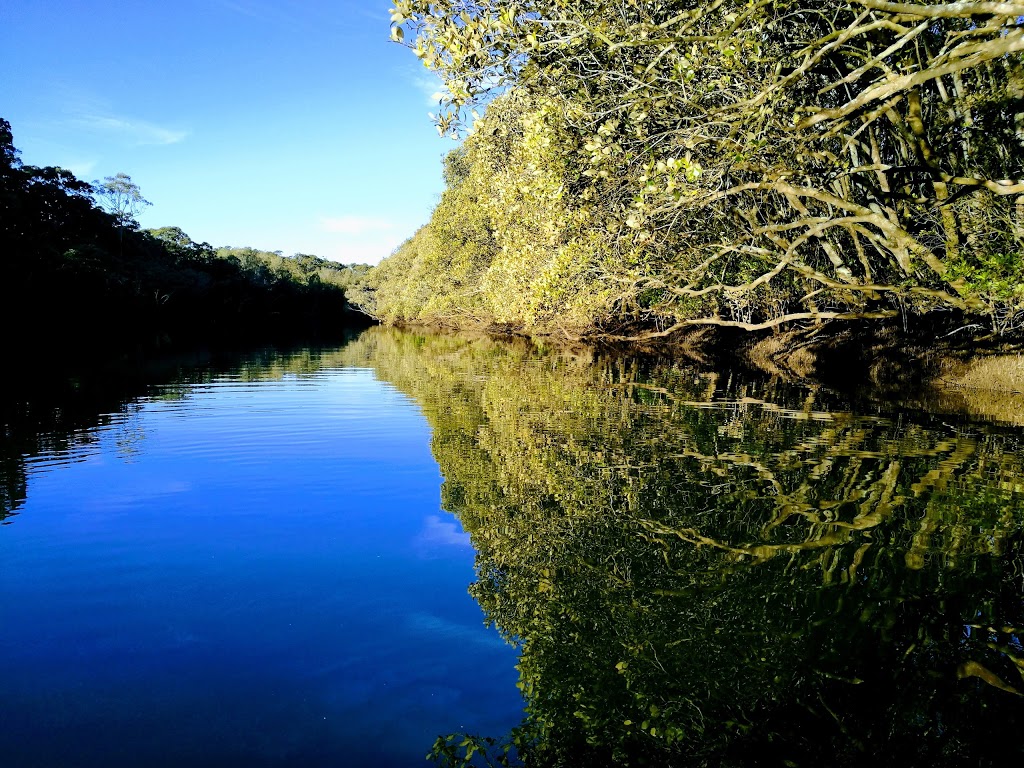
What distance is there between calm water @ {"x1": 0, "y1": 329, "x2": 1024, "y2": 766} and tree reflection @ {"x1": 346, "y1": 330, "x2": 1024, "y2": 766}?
0.02 metres

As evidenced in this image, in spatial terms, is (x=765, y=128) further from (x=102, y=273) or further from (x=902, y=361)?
(x=102, y=273)

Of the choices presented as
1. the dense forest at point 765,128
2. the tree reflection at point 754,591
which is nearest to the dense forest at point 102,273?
the dense forest at point 765,128

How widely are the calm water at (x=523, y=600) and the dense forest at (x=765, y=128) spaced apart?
475 cm

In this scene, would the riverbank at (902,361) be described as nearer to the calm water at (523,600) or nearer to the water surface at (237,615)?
the calm water at (523,600)

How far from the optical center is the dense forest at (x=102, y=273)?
41969mm

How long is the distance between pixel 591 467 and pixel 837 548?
3.75 meters

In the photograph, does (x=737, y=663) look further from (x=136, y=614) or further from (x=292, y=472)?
(x=292, y=472)

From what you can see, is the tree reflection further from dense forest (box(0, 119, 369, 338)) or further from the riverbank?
dense forest (box(0, 119, 369, 338))

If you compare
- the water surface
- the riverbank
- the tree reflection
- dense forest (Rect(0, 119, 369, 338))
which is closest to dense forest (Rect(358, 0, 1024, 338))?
the riverbank

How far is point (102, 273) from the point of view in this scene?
168 ft

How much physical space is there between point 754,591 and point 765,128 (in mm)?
9204

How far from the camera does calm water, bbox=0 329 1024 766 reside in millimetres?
3727

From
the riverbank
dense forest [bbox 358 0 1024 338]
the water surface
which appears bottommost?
the water surface

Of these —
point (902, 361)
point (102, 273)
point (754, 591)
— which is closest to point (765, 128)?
point (754, 591)
